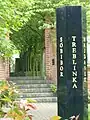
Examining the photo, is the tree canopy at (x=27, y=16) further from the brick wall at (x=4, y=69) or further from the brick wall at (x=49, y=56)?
the brick wall at (x=4, y=69)

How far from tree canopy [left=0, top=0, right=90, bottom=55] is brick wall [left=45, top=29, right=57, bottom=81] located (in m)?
0.58

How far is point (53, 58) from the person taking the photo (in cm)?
1898

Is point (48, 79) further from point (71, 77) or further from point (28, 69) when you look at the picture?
point (71, 77)

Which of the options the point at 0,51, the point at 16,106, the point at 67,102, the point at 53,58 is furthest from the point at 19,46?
the point at 16,106

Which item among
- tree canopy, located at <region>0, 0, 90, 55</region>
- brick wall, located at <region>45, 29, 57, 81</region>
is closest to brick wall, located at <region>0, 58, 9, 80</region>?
tree canopy, located at <region>0, 0, 90, 55</region>

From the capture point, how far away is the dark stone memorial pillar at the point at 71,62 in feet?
26.3

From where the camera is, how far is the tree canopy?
9430 mm

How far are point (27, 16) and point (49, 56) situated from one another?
2.88 meters

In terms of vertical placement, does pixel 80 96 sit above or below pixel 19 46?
below

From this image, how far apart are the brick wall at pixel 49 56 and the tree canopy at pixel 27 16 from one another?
575 millimetres

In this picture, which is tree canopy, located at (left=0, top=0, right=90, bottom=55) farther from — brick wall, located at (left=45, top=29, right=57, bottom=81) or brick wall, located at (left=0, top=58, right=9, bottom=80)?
brick wall, located at (left=0, top=58, right=9, bottom=80)

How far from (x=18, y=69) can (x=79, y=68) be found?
16437 mm

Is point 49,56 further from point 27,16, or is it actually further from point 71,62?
point 71,62

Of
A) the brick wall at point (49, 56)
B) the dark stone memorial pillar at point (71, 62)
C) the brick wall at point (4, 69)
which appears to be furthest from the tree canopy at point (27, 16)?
the brick wall at point (4, 69)
